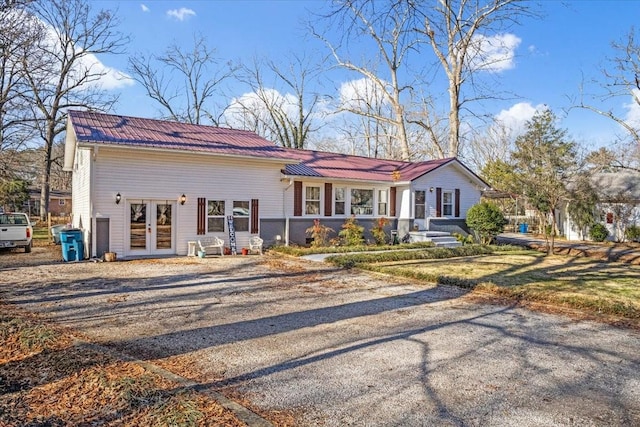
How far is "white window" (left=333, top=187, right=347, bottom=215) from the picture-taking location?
Answer: 59.5ft

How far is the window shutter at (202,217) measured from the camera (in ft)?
47.9

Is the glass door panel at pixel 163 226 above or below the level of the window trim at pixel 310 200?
below

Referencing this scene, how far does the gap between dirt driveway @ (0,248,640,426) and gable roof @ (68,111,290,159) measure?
5320 mm

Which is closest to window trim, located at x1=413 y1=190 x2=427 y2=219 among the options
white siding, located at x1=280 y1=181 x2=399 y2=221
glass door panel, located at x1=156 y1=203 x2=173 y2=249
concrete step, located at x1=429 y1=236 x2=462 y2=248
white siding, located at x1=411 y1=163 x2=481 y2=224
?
white siding, located at x1=411 y1=163 x2=481 y2=224

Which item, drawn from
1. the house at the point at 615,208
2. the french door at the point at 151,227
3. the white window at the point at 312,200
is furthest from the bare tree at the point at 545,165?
the french door at the point at 151,227

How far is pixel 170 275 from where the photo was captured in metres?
10.3

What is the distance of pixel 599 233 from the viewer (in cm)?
2223

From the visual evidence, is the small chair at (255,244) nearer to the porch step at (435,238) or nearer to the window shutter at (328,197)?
the window shutter at (328,197)

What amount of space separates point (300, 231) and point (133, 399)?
1358cm

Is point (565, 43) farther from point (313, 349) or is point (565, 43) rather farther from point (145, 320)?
point (145, 320)

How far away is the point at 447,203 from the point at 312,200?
24.1 feet

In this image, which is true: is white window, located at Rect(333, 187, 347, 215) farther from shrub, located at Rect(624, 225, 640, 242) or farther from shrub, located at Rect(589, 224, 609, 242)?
shrub, located at Rect(624, 225, 640, 242)

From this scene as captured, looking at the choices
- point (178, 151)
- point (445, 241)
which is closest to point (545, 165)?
point (445, 241)

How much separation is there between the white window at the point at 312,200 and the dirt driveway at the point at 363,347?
26.4 ft
